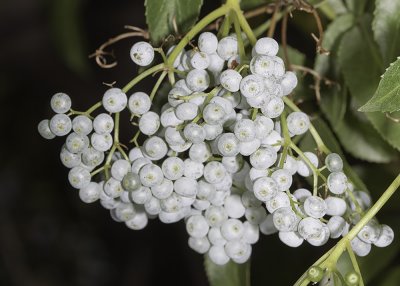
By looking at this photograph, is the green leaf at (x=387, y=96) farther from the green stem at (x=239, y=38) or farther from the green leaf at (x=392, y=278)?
the green leaf at (x=392, y=278)

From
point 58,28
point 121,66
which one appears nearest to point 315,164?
point 58,28

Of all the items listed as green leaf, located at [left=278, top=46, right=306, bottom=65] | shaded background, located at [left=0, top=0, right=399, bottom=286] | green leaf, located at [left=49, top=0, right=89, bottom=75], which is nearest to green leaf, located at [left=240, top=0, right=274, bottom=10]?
green leaf, located at [left=278, top=46, right=306, bottom=65]

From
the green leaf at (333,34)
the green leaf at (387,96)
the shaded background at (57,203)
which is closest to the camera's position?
the green leaf at (387,96)

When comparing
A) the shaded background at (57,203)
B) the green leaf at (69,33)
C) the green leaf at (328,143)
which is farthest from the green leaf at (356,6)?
the shaded background at (57,203)

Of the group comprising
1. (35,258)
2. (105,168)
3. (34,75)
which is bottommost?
(35,258)

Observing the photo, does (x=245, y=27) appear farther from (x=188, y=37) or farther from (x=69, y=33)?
(x=69, y=33)

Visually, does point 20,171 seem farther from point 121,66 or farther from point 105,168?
point 105,168

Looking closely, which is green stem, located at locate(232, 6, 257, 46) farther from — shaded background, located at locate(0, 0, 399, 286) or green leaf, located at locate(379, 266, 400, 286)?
shaded background, located at locate(0, 0, 399, 286)
